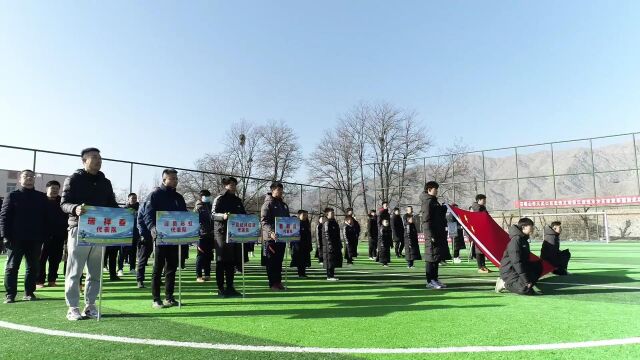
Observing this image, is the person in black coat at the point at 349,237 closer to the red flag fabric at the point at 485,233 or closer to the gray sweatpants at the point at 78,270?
the red flag fabric at the point at 485,233

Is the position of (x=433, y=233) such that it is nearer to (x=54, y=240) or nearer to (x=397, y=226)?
(x=397, y=226)

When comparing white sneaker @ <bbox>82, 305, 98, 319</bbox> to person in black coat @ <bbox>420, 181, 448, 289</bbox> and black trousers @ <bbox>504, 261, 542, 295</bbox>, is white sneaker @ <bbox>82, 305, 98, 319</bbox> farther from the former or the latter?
black trousers @ <bbox>504, 261, 542, 295</bbox>

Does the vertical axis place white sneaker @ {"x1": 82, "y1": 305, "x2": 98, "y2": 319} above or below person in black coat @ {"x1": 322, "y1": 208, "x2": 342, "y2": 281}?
below

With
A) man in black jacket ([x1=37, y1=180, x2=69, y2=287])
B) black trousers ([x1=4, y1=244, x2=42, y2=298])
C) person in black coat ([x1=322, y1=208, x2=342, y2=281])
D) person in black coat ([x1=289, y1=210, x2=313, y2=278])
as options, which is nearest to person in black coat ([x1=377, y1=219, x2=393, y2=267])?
person in black coat ([x1=289, y1=210, x2=313, y2=278])

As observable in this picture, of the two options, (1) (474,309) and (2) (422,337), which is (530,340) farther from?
(1) (474,309)

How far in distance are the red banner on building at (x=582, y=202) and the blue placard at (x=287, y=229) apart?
21863mm

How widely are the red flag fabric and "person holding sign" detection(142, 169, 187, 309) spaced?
6.13m

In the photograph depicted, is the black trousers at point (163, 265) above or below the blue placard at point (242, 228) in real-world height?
below

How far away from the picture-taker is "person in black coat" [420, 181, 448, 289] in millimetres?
7797

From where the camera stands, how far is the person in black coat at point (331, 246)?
380 inches

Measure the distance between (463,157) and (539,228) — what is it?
7764 millimetres

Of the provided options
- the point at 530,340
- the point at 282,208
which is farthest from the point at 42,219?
the point at 530,340

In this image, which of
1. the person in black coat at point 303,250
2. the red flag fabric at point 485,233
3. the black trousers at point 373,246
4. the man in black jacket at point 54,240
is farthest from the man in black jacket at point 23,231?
the black trousers at point 373,246

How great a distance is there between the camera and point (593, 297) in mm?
6426
